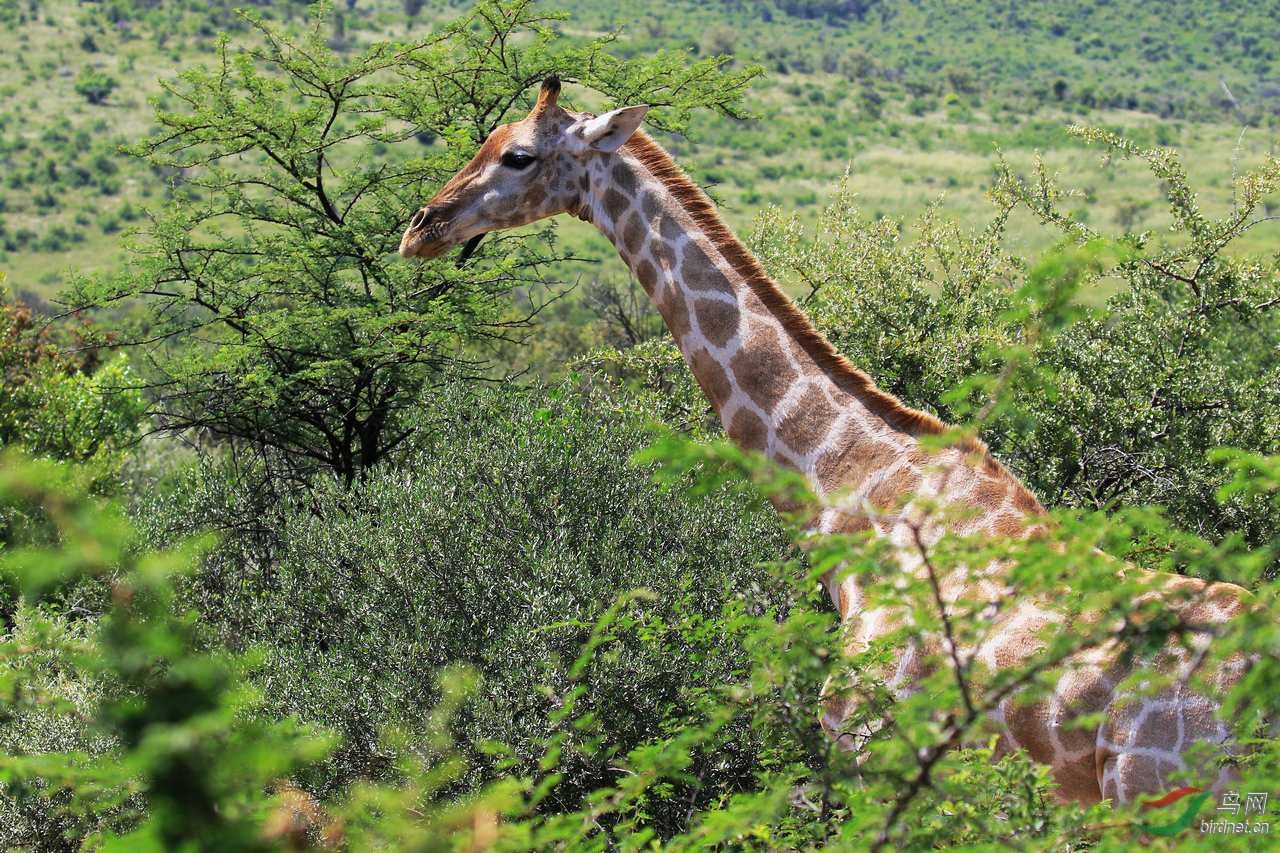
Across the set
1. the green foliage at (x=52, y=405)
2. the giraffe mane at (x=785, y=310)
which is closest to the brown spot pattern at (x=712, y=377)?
the giraffe mane at (x=785, y=310)

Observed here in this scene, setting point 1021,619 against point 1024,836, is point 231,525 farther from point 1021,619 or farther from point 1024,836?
point 1024,836

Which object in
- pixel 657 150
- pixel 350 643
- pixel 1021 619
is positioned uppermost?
pixel 657 150

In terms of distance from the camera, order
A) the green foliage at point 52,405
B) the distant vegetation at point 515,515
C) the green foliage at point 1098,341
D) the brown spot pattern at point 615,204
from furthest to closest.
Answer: the green foliage at point 52,405 < the green foliage at point 1098,341 < the brown spot pattern at point 615,204 < the distant vegetation at point 515,515

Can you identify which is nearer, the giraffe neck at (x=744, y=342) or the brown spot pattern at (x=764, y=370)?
the giraffe neck at (x=744, y=342)

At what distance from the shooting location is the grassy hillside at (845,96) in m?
57.9

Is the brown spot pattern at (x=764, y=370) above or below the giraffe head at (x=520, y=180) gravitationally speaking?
below

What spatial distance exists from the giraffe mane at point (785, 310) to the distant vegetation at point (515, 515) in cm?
63

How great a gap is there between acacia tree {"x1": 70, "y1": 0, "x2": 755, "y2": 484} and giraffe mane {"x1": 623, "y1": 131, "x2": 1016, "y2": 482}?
11.5 ft

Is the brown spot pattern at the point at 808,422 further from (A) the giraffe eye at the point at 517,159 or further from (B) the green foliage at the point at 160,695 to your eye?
(B) the green foliage at the point at 160,695

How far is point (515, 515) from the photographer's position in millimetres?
6668

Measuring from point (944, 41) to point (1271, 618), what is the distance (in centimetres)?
12094

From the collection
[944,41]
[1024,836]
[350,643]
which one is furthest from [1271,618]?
[944,41]

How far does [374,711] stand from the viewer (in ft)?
19.3

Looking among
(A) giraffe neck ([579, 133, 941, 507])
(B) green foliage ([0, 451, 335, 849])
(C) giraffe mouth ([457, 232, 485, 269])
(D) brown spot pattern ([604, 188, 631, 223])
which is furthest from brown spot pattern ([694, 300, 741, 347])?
(C) giraffe mouth ([457, 232, 485, 269])
